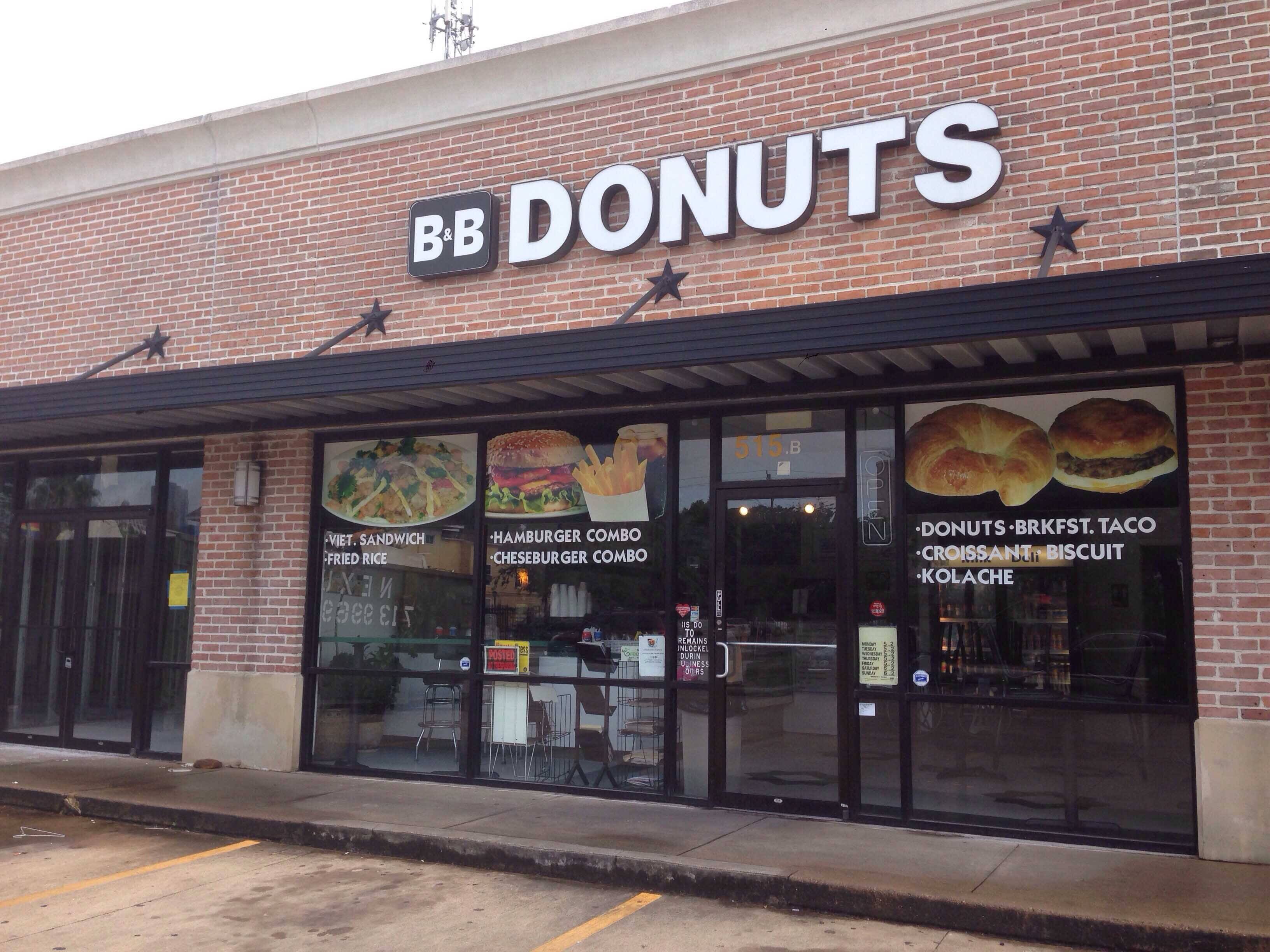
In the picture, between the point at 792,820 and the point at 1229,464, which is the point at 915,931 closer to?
the point at 792,820

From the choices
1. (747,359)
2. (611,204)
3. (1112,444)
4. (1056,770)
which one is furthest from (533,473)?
(1056,770)

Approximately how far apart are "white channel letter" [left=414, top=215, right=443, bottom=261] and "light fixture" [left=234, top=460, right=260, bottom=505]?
272 centimetres

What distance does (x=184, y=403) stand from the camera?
9.59 m

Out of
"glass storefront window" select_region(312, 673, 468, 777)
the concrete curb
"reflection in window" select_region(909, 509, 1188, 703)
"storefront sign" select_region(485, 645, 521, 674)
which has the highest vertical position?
"reflection in window" select_region(909, 509, 1188, 703)

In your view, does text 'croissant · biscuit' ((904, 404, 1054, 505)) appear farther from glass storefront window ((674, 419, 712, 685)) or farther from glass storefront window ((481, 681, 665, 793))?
glass storefront window ((481, 681, 665, 793))

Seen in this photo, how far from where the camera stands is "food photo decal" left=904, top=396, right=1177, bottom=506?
7594mm

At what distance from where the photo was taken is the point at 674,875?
6816 millimetres

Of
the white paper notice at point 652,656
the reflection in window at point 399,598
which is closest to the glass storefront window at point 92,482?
the reflection in window at point 399,598

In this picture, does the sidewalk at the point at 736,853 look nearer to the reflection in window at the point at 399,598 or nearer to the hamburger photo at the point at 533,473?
the reflection in window at the point at 399,598

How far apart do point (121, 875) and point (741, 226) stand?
6.39 m

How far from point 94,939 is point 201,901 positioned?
2.51 ft

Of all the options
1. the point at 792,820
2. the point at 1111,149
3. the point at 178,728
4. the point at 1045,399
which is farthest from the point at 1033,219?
the point at 178,728

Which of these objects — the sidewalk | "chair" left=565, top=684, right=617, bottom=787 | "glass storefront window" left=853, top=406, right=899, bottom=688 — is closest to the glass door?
the sidewalk

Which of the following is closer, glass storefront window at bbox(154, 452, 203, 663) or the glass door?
glass storefront window at bbox(154, 452, 203, 663)
